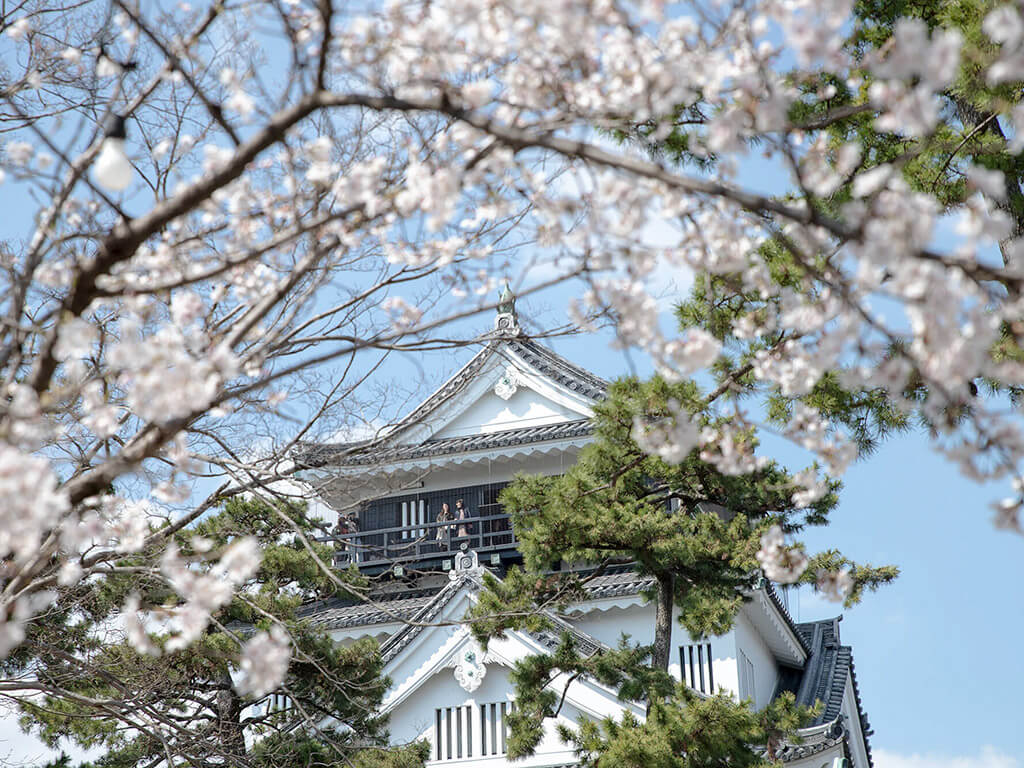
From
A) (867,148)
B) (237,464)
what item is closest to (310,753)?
(237,464)

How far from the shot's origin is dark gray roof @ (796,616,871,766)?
648 inches

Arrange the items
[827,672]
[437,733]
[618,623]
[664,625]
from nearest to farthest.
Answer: [664,625] → [437,733] → [618,623] → [827,672]

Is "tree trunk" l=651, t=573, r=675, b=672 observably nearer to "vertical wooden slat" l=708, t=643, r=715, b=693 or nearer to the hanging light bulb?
"vertical wooden slat" l=708, t=643, r=715, b=693

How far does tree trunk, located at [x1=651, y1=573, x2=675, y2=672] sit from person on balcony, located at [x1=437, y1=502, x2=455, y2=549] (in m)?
5.73

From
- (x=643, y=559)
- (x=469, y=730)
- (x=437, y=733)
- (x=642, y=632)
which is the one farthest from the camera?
(x=642, y=632)

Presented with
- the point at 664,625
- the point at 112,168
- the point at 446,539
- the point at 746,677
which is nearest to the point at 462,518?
the point at 446,539

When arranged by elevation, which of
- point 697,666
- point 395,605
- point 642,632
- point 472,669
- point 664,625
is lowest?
point 664,625

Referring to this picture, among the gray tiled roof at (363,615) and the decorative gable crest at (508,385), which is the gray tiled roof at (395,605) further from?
the decorative gable crest at (508,385)

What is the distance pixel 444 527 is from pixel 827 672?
7.37 metres

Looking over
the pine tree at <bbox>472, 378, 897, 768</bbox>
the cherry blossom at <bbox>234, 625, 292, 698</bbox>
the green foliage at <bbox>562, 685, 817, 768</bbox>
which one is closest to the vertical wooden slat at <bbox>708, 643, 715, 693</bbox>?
the pine tree at <bbox>472, 378, 897, 768</bbox>

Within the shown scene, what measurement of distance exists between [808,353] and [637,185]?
1.08 meters

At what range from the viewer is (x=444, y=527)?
15539mm

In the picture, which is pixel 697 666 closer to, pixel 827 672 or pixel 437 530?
pixel 437 530

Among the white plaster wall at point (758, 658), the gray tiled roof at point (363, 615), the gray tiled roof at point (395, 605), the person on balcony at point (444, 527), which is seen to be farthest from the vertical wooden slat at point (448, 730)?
the white plaster wall at point (758, 658)
